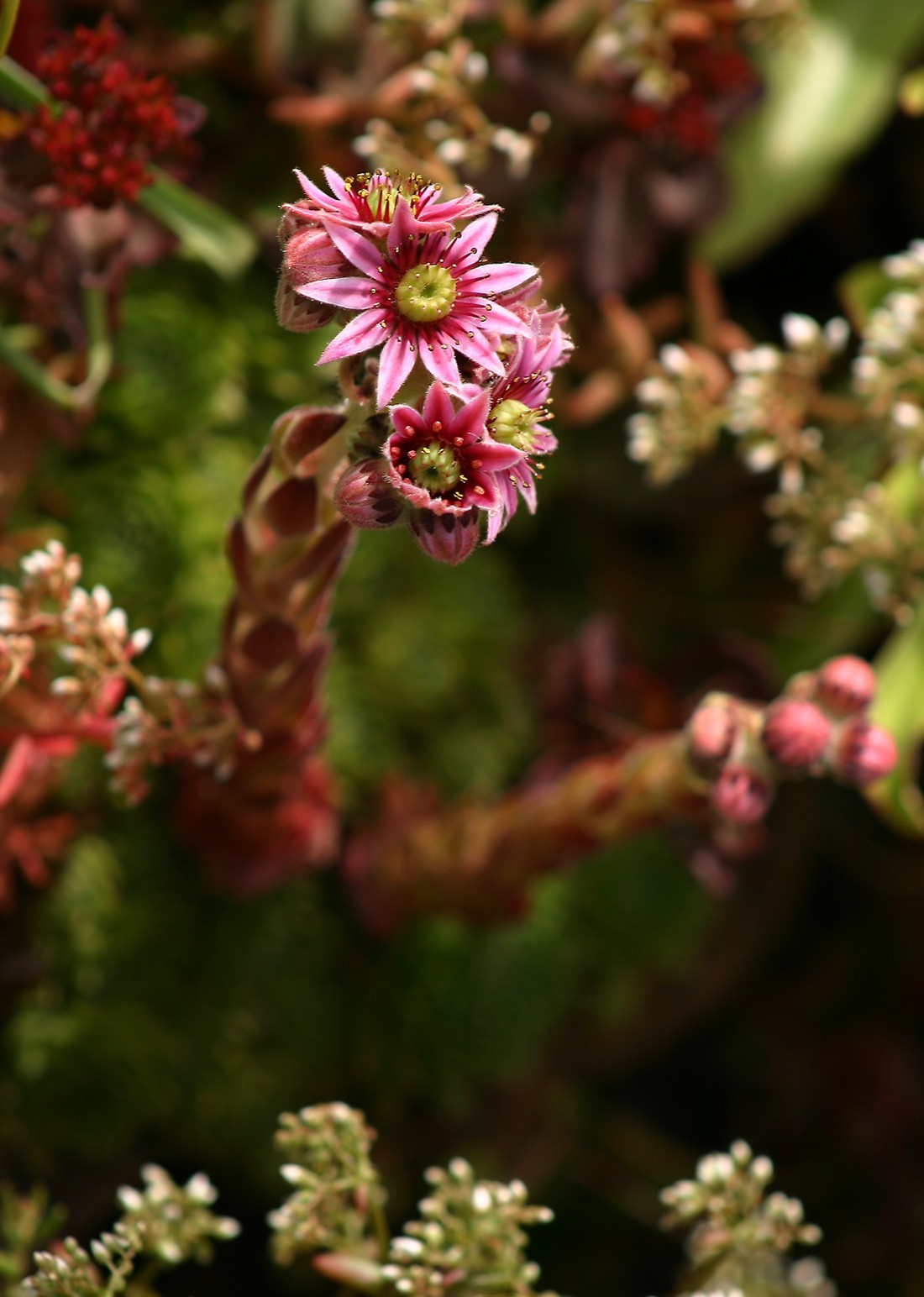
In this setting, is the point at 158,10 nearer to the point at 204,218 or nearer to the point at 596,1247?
the point at 204,218

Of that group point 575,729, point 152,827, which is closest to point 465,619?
point 575,729

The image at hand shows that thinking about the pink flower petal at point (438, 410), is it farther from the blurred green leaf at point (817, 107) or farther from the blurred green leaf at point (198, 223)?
the blurred green leaf at point (817, 107)

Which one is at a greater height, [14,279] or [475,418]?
[14,279]

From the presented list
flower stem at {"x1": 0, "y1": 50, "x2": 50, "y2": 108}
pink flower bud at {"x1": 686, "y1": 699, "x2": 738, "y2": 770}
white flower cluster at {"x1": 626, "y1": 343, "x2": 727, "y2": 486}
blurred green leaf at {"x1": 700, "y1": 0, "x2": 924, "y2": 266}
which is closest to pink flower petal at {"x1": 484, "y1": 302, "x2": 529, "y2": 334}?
pink flower bud at {"x1": 686, "y1": 699, "x2": 738, "y2": 770}

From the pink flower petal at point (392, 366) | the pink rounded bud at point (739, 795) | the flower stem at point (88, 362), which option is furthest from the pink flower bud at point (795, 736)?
the flower stem at point (88, 362)

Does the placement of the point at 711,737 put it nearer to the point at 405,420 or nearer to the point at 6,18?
the point at 405,420
